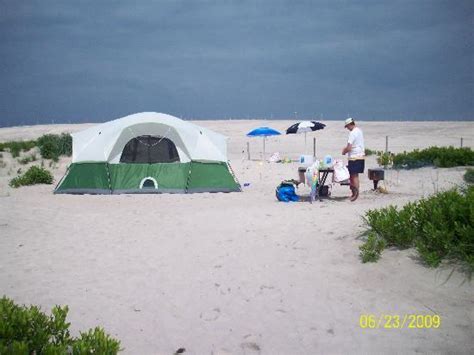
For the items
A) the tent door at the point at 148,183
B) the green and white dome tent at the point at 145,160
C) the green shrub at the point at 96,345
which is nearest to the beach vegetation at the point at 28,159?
the green and white dome tent at the point at 145,160

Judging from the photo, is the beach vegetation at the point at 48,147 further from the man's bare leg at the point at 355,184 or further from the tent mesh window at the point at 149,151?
the man's bare leg at the point at 355,184

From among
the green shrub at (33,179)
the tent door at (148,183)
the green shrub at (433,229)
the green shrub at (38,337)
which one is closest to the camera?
the green shrub at (38,337)

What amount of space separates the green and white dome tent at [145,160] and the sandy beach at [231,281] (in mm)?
2967

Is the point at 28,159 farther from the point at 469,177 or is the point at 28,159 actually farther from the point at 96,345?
the point at 96,345

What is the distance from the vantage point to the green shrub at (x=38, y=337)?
10.3 feet

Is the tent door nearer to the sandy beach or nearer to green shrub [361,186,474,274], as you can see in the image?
the sandy beach

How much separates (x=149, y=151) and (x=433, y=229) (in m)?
9.38

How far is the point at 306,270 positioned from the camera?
583 centimetres

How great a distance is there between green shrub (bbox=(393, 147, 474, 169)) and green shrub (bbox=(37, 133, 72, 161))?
1536 cm

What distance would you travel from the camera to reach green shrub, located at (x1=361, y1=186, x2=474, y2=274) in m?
5.16

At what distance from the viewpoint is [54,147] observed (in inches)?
902

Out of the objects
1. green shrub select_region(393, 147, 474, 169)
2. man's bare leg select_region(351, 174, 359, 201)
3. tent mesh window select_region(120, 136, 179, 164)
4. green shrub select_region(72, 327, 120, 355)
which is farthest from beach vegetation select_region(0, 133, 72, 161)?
green shrub select_region(72, 327, 120, 355)

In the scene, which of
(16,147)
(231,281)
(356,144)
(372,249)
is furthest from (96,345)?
(16,147)

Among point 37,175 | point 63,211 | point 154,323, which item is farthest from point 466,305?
point 37,175
